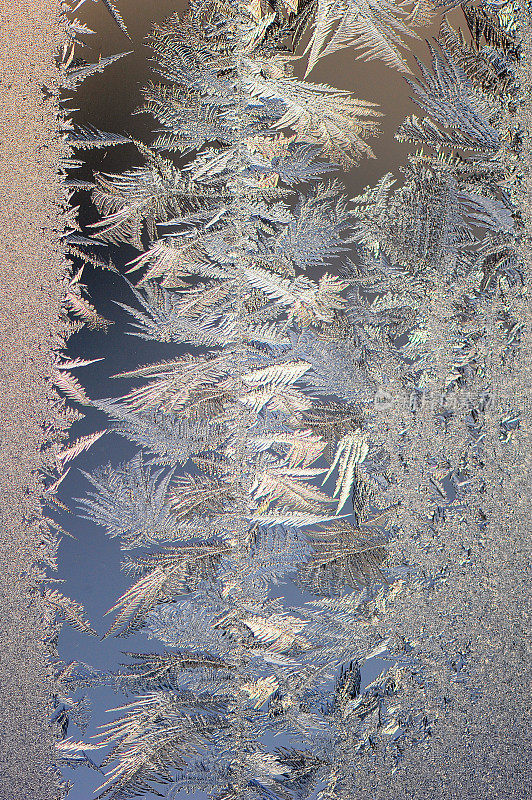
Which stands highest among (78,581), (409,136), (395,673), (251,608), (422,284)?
(409,136)

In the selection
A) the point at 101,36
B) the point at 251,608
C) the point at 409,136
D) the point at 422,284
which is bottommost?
the point at 251,608

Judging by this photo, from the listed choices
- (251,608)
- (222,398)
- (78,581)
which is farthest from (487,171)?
(78,581)

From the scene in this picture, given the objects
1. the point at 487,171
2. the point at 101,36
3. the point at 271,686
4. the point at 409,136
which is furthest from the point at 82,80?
the point at 271,686

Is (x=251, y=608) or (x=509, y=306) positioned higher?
(x=509, y=306)

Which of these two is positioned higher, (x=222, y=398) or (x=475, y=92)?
(x=475, y=92)

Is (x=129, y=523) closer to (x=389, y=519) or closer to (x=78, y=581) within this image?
(x=78, y=581)

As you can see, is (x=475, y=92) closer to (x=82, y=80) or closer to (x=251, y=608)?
(x=82, y=80)
